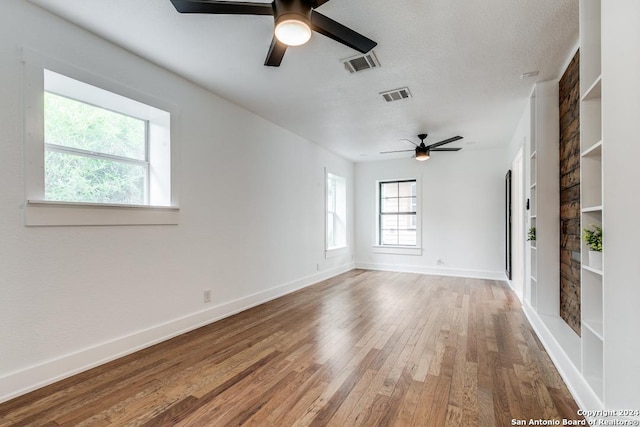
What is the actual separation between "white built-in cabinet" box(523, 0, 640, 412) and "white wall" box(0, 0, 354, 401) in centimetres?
325

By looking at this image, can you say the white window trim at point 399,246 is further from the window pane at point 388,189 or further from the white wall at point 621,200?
the white wall at point 621,200

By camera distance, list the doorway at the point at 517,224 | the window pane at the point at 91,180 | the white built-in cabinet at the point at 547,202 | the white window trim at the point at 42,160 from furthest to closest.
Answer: the doorway at the point at 517,224 → the white built-in cabinet at the point at 547,202 → the window pane at the point at 91,180 → the white window trim at the point at 42,160

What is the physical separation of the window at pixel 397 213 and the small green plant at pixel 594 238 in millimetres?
5128

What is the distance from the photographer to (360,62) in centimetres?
273

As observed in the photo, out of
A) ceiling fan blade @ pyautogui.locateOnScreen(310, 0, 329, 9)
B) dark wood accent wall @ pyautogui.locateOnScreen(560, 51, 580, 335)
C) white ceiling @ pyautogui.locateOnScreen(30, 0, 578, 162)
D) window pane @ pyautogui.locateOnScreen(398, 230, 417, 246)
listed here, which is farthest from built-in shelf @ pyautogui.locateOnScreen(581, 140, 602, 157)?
window pane @ pyautogui.locateOnScreen(398, 230, 417, 246)

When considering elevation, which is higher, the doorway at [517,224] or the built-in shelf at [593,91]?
the built-in shelf at [593,91]

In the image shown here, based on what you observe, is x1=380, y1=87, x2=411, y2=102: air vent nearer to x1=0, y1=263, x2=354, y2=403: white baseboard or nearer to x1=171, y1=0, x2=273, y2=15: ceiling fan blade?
x1=171, y1=0, x2=273, y2=15: ceiling fan blade

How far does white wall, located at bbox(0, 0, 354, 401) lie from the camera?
6.54ft

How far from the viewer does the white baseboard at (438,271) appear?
6.03 m

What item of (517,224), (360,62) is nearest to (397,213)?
(517,224)

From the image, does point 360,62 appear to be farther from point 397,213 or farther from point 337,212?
point 397,213

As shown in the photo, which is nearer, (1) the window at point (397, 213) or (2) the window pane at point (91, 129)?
(2) the window pane at point (91, 129)

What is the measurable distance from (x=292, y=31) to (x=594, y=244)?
2047 millimetres

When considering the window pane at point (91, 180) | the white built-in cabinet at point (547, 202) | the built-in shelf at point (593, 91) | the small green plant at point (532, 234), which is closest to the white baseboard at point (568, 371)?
the white built-in cabinet at point (547, 202)
